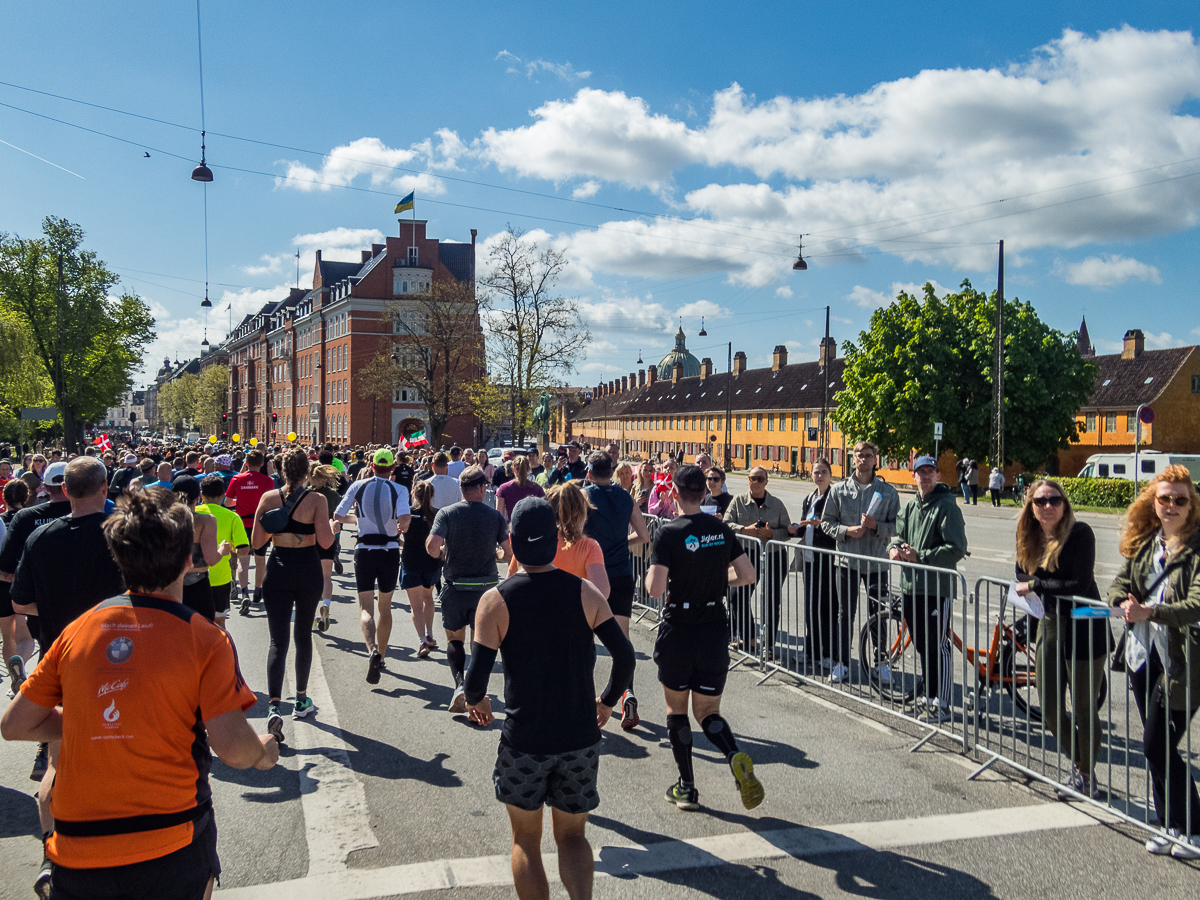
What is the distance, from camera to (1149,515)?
4.77 m

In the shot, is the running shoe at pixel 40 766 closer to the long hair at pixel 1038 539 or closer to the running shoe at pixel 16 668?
the running shoe at pixel 16 668

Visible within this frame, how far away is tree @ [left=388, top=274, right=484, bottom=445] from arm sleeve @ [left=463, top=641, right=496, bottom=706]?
4158 cm

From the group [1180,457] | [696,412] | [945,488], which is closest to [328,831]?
[945,488]

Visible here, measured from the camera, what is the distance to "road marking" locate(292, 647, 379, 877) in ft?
14.1

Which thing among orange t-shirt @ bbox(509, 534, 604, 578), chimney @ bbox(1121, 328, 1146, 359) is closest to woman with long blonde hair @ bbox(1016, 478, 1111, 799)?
orange t-shirt @ bbox(509, 534, 604, 578)

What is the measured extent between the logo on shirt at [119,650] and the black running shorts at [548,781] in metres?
1.44

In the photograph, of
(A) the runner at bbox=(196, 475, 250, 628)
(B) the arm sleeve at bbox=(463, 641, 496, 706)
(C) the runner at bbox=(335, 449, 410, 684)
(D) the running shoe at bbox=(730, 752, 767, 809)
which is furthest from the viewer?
(C) the runner at bbox=(335, 449, 410, 684)

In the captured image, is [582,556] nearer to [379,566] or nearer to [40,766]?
[379,566]

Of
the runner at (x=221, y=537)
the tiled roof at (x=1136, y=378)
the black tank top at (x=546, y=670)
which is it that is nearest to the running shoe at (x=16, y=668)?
the runner at (x=221, y=537)

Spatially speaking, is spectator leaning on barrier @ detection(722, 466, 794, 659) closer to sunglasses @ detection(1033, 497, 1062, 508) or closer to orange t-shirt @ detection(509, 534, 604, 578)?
sunglasses @ detection(1033, 497, 1062, 508)

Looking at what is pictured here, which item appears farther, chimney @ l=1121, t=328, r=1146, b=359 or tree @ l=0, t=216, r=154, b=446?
chimney @ l=1121, t=328, r=1146, b=359

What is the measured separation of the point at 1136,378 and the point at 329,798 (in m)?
65.0

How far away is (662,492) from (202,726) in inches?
345

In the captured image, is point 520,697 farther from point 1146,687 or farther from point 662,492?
point 662,492
